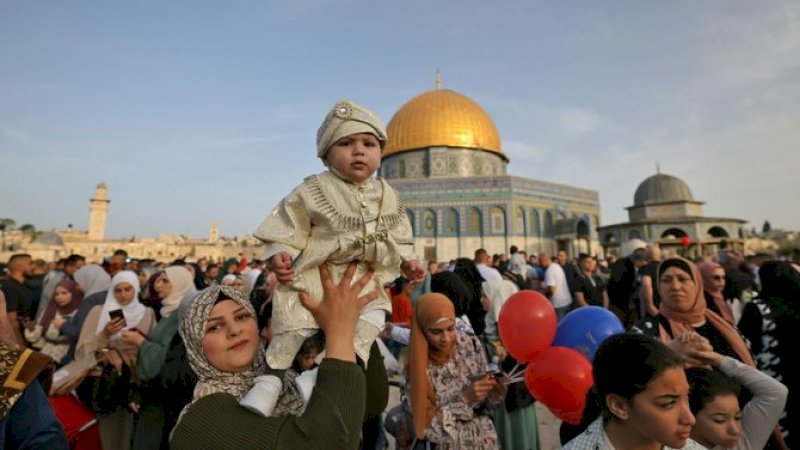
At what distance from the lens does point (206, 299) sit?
140 cm

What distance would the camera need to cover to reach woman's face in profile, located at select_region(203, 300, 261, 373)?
52.4 inches

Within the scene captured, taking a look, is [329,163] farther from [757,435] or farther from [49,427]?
[757,435]

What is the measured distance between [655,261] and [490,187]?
21871mm

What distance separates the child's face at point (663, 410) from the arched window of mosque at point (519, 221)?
85.5 feet

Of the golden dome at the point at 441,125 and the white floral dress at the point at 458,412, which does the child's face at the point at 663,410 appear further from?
the golden dome at the point at 441,125

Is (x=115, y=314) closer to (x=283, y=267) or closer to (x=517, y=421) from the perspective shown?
(x=283, y=267)

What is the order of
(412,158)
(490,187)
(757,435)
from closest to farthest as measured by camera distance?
(757,435), (490,187), (412,158)

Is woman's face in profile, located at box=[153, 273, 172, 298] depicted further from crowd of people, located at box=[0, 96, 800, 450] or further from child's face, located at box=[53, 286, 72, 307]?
child's face, located at box=[53, 286, 72, 307]

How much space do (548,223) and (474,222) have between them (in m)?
5.61

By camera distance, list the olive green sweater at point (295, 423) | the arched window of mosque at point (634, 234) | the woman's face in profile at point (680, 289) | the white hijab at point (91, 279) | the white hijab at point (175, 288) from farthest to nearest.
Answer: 1. the arched window of mosque at point (634, 234)
2. the white hijab at point (91, 279)
3. the white hijab at point (175, 288)
4. the woman's face in profile at point (680, 289)
5. the olive green sweater at point (295, 423)

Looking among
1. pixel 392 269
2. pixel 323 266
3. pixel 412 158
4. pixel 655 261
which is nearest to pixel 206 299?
pixel 323 266

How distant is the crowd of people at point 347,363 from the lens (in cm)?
114

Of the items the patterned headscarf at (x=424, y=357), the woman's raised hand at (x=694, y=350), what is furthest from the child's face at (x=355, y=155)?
the woman's raised hand at (x=694, y=350)

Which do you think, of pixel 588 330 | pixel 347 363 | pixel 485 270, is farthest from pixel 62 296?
pixel 485 270
